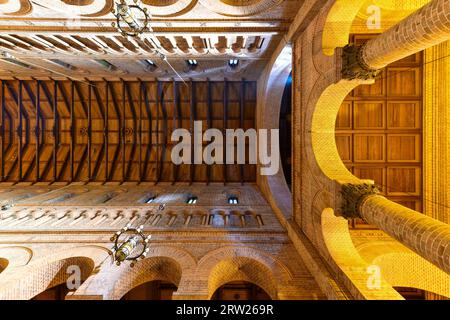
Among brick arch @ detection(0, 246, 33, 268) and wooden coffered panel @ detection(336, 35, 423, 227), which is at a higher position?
wooden coffered panel @ detection(336, 35, 423, 227)

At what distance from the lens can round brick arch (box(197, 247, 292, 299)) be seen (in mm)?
6887

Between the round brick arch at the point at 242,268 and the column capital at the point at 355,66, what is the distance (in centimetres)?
529

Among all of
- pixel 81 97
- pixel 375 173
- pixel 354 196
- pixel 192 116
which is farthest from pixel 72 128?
pixel 375 173

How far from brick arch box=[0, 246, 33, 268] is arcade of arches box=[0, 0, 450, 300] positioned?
0.20ft

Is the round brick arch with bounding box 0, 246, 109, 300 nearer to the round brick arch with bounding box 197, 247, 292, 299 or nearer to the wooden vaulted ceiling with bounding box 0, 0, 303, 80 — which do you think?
the round brick arch with bounding box 197, 247, 292, 299

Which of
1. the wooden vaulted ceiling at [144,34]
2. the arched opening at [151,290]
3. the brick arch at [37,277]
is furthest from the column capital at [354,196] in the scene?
the arched opening at [151,290]

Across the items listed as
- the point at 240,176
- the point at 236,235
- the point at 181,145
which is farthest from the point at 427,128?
the point at 181,145

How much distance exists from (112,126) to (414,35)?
14.4 m

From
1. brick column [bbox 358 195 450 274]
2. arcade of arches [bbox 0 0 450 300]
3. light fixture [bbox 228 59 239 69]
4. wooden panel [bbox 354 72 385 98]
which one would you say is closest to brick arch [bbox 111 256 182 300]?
arcade of arches [bbox 0 0 450 300]

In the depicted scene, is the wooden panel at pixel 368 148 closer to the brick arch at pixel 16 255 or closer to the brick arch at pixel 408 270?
the brick arch at pixel 408 270

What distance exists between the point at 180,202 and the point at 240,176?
4727mm

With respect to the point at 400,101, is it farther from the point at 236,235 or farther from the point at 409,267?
the point at 236,235

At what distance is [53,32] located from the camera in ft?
28.1

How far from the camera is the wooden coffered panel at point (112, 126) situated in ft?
47.3
